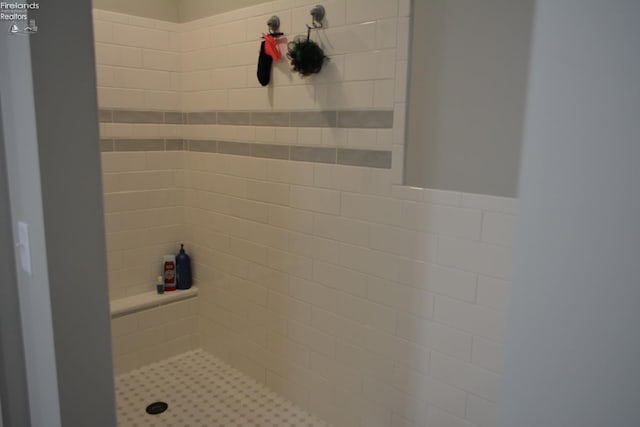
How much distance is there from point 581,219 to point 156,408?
246 centimetres

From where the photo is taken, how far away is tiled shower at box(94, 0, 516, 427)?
176 centimetres

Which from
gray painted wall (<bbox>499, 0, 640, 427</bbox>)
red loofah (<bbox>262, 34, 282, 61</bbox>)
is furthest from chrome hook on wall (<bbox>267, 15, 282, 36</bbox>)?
gray painted wall (<bbox>499, 0, 640, 427</bbox>)

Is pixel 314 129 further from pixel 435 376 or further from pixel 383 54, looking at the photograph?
pixel 435 376

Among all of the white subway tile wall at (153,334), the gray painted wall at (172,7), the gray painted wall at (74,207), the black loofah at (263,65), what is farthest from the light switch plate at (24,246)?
the gray painted wall at (172,7)

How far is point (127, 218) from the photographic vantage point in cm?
279

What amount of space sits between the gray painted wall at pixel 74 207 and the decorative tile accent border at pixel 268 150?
1.15 m

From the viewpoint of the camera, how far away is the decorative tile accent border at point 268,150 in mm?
1947

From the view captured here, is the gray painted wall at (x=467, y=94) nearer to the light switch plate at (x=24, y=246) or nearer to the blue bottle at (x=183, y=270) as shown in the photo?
the light switch plate at (x=24, y=246)

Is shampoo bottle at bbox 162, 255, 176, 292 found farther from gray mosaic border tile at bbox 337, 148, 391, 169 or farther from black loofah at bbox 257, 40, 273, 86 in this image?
gray mosaic border tile at bbox 337, 148, 391, 169

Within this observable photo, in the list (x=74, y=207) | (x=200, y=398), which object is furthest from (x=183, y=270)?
(x=74, y=207)

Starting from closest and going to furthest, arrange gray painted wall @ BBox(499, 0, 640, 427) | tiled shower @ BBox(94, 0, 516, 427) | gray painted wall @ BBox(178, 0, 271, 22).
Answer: gray painted wall @ BBox(499, 0, 640, 427), tiled shower @ BBox(94, 0, 516, 427), gray painted wall @ BBox(178, 0, 271, 22)

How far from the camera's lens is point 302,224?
89.4 inches

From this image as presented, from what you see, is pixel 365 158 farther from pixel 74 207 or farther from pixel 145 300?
pixel 145 300

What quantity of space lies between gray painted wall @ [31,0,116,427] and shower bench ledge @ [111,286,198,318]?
5.44ft
